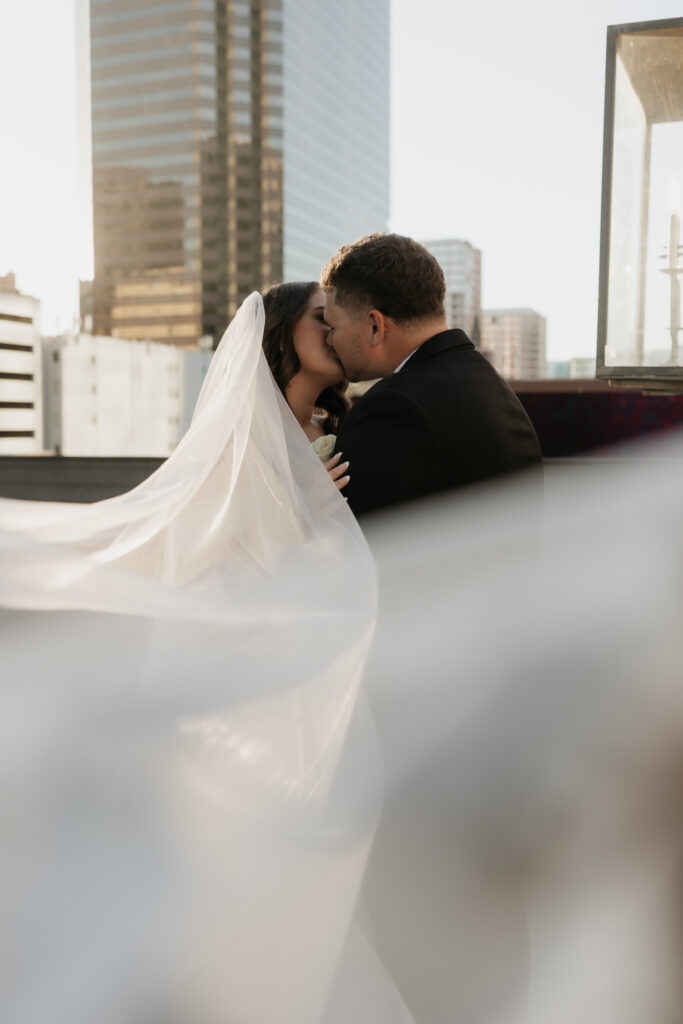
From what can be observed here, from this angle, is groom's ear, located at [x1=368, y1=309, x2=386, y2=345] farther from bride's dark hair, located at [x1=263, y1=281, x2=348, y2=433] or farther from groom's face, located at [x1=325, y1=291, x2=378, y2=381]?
bride's dark hair, located at [x1=263, y1=281, x2=348, y2=433]

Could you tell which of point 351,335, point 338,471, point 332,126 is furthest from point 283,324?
point 332,126

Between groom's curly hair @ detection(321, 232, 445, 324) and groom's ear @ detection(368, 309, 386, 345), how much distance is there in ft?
0.04

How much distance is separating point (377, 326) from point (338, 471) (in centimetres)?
36

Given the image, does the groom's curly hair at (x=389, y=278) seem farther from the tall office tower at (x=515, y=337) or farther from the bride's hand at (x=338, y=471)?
the tall office tower at (x=515, y=337)

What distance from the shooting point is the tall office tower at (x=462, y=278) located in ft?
396

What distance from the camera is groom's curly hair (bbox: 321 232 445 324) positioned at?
83.6 inches

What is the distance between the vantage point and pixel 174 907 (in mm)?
2039

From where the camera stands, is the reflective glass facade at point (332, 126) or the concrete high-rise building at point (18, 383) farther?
the reflective glass facade at point (332, 126)

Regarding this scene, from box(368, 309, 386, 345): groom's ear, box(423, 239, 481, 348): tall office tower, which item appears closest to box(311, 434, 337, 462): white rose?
box(368, 309, 386, 345): groom's ear

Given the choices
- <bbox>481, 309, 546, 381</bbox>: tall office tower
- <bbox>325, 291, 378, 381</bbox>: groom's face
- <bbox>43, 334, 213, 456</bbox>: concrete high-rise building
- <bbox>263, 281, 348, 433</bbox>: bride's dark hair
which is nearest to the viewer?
<bbox>325, 291, 378, 381</bbox>: groom's face

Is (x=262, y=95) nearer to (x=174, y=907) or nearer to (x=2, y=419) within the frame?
(x=2, y=419)

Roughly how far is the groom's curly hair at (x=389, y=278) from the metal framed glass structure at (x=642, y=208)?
6.90 ft

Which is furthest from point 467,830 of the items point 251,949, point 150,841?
point 150,841

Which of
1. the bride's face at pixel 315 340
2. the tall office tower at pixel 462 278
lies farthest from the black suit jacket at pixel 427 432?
the tall office tower at pixel 462 278
